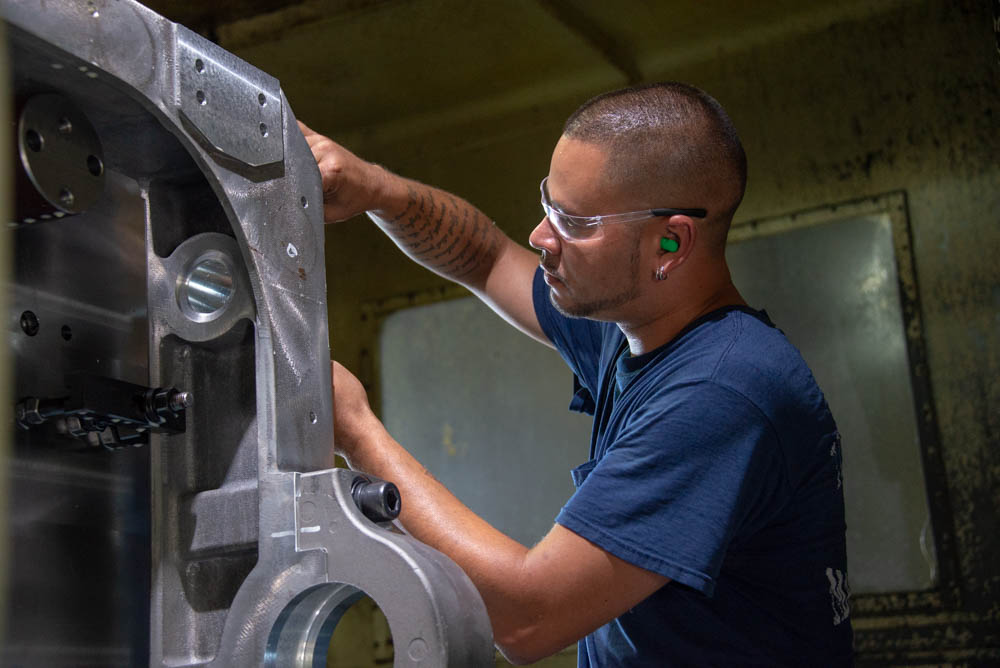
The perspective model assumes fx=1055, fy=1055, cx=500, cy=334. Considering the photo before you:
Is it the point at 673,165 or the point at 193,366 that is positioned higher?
the point at 673,165

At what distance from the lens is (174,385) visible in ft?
3.12

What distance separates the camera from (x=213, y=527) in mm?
906

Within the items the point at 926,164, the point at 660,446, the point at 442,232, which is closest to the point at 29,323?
the point at 660,446

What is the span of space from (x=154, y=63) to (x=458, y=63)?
2772 millimetres

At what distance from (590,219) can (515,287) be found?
1.46 feet

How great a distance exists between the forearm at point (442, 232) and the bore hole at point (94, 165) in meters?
0.79

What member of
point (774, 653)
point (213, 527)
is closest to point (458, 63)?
point (774, 653)

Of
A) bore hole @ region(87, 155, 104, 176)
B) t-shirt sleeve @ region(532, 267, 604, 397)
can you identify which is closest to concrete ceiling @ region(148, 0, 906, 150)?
t-shirt sleeve @ region(532, 267, 604, 397)

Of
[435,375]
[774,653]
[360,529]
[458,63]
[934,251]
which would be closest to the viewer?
[360,529]

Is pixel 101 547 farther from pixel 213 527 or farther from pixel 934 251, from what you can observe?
pixel 934 251

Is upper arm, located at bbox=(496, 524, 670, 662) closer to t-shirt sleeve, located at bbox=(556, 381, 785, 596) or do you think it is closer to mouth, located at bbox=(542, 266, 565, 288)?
t-shirt sleeve, located at bbox=(556, 381, 785, 596)

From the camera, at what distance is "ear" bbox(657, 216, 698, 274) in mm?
1496

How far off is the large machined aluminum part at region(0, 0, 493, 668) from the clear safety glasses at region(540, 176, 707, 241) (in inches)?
22.4

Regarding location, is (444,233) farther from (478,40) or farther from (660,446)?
(478,40)
